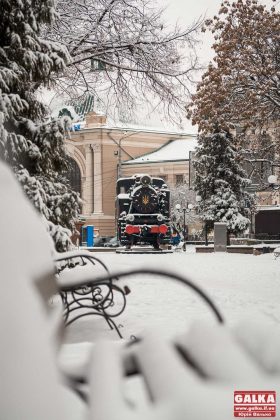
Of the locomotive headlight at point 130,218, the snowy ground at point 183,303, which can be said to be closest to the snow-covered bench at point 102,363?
the snowy ground at point 183,303

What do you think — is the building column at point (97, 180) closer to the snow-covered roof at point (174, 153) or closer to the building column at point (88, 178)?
the building column at point (88, 178)

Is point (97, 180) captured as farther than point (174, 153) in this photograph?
No

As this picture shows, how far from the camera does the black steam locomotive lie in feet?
32.5

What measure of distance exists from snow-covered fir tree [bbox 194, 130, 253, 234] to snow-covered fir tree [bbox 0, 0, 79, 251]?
358 inches

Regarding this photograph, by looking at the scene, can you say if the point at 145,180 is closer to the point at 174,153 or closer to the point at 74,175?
the point at 174,153

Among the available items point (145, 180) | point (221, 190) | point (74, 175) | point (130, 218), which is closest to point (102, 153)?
point (74, 175)

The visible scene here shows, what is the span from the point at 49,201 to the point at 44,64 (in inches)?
27.4

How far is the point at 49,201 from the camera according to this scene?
9.02 ft

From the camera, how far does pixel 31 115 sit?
2725mm

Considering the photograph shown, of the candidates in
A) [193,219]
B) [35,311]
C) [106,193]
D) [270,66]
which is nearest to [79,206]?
[35,311]

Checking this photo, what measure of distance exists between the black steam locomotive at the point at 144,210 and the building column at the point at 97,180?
4.03m

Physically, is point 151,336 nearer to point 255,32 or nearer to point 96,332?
point 96,332

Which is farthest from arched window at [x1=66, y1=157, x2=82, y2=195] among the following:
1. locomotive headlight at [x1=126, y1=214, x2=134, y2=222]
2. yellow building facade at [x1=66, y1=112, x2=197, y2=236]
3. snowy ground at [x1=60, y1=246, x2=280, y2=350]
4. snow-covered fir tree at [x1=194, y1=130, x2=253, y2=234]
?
snow-covered fir tree at [x1=194, y1=130, x2=253, y2=234]

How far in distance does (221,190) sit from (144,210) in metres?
3.96
